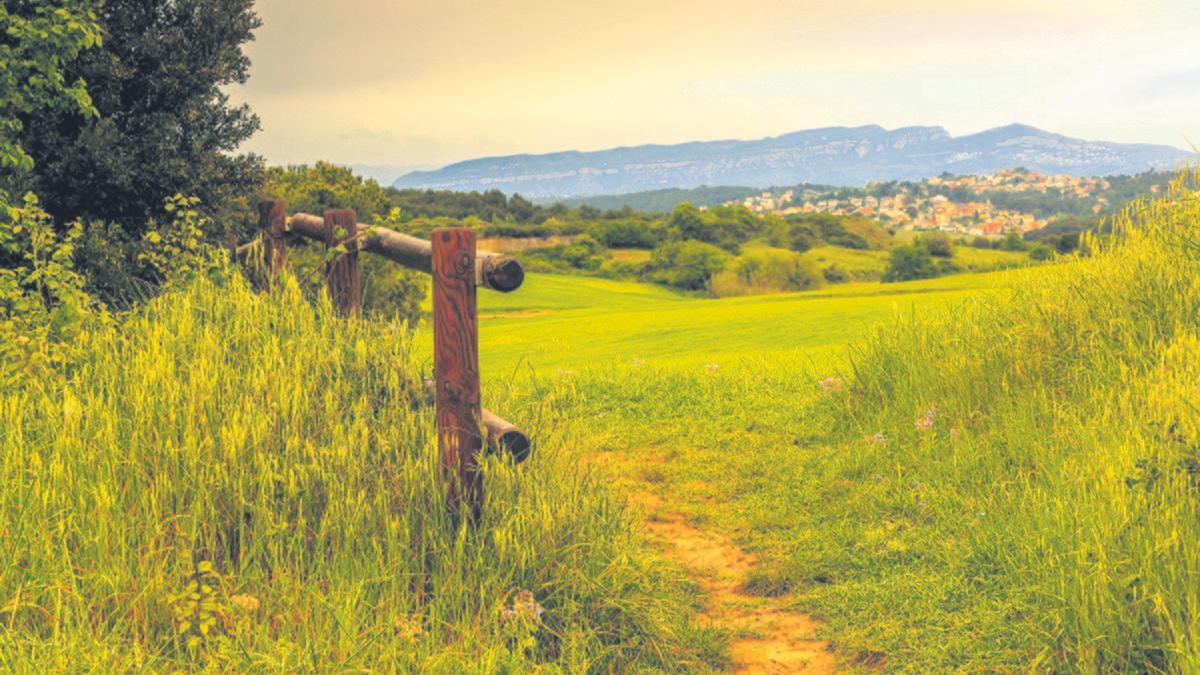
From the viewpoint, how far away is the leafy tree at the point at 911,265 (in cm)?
8525

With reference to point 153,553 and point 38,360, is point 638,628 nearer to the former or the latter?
point 153,553

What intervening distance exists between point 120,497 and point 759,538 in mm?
4208

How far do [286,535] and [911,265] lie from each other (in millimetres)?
89182

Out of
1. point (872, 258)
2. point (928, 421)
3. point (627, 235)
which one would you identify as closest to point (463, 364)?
point (928, 421)

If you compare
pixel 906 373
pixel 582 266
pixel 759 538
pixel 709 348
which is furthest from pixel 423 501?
pixel 582 266

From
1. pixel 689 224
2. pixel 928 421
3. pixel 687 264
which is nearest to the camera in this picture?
pixel 928 421

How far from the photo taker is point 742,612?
17.0 feet

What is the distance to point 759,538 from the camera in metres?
6.33

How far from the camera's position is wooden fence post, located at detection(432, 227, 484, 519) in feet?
14.7

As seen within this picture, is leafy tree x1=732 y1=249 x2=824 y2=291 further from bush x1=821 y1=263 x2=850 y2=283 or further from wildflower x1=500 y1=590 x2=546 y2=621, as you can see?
wildflower x1=500 y1=590 x2=546 y2=621

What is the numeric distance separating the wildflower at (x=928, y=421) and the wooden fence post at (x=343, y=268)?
187 inches

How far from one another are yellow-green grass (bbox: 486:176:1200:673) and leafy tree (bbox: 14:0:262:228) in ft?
17.9

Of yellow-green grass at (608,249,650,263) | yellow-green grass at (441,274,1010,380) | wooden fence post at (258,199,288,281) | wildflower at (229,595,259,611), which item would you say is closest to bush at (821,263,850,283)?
yellow-green grass at (608,249,650,263)

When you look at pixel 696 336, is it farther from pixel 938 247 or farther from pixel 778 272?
pixel 938 247
